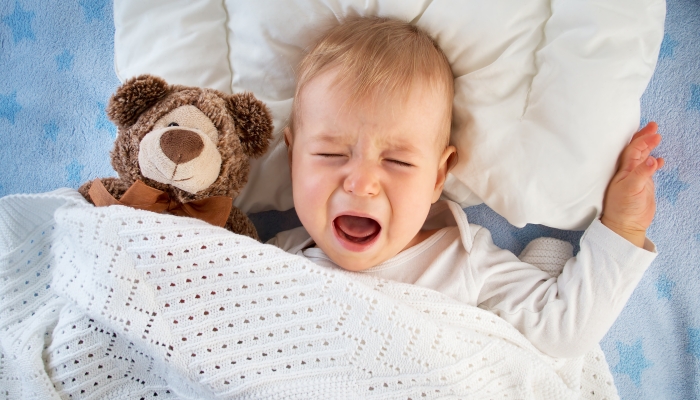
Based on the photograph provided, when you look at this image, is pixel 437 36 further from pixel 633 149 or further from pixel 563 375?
pixel 563 375

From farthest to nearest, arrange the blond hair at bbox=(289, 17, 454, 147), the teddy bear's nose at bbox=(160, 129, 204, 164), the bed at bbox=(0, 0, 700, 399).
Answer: the bed at bbox=(0, 0, 700, 399) → the blond hair at bbox=(289, 17, 454, 147) → the teddy bear's nose at bbox=(160, 129, 204, 164)

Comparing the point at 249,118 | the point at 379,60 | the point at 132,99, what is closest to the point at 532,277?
the point at 379,60

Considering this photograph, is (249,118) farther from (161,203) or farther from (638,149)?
(638,149)

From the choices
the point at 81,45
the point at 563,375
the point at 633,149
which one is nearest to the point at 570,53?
the point at 633,149

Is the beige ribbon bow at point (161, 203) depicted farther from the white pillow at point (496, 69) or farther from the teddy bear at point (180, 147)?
the white pillow at point (496, 69)

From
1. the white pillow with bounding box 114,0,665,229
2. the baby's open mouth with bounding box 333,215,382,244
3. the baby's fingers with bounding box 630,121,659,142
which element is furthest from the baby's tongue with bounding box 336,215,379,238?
the baby's fingers with bounding box 630,121,659,142

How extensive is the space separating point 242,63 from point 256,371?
2.11ft

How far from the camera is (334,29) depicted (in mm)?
979

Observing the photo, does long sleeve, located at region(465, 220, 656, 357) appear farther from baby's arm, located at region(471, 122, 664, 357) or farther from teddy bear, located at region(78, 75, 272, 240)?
teddy bear, located at region(78, 75, 272, 240)

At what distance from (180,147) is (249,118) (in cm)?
17

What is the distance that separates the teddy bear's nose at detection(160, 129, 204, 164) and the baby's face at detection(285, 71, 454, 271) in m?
0.21

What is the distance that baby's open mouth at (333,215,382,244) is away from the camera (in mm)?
914

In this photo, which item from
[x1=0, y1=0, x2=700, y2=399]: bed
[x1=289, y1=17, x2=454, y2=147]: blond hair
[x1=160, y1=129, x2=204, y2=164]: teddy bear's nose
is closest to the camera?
[x1=160, y1=129, x2=204, y2=164]: teddy bear's nose

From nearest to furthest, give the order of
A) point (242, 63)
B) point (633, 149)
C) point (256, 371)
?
1. point (256, 371)
2. point (633, 149)
3. point (242, 63)
